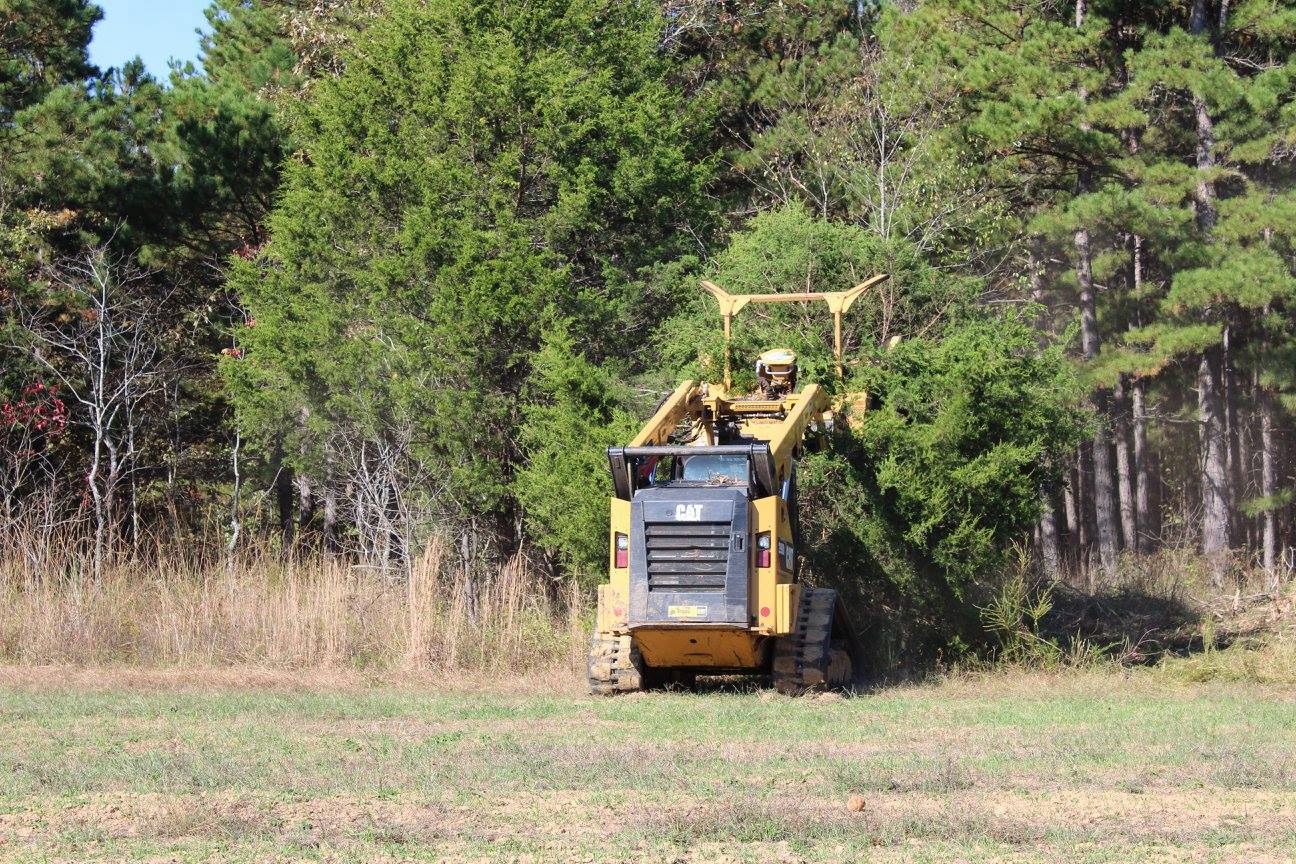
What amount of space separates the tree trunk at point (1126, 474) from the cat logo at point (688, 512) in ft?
62.6

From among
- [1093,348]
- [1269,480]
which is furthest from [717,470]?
[1269,480]

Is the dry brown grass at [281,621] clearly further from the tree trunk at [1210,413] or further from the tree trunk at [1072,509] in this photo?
the tree trunk at [1072,509]

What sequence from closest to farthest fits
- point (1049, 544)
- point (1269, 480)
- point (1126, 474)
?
point (1049, 544), point (1126, 474), point (1269, 480)

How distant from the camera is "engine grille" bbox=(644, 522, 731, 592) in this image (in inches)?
573

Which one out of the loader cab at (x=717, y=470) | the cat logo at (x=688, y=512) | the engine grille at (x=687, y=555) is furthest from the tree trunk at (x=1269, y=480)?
the cat logo at (x=688, y=512)

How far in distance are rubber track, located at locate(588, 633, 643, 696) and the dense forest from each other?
11.2 feet

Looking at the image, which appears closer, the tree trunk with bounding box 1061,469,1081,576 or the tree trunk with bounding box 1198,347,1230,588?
the tree trunk with bounding box 1198,347,1230,588

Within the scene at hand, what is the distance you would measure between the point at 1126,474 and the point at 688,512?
885 inches

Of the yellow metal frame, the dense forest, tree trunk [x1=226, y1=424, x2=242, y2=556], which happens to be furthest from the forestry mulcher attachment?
tree trunk [x1=226, y1=424, x2=242, y2=556]

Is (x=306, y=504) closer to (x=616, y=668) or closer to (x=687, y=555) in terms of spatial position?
(x=616, y=668)

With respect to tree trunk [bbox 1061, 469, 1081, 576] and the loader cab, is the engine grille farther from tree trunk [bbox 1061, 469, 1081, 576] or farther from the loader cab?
tree trunk [bbox 1061, 469, 1081, 576]

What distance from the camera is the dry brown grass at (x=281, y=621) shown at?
1817 centimetres

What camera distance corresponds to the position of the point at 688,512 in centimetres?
1458

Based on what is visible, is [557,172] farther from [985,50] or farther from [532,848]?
[532,848]
